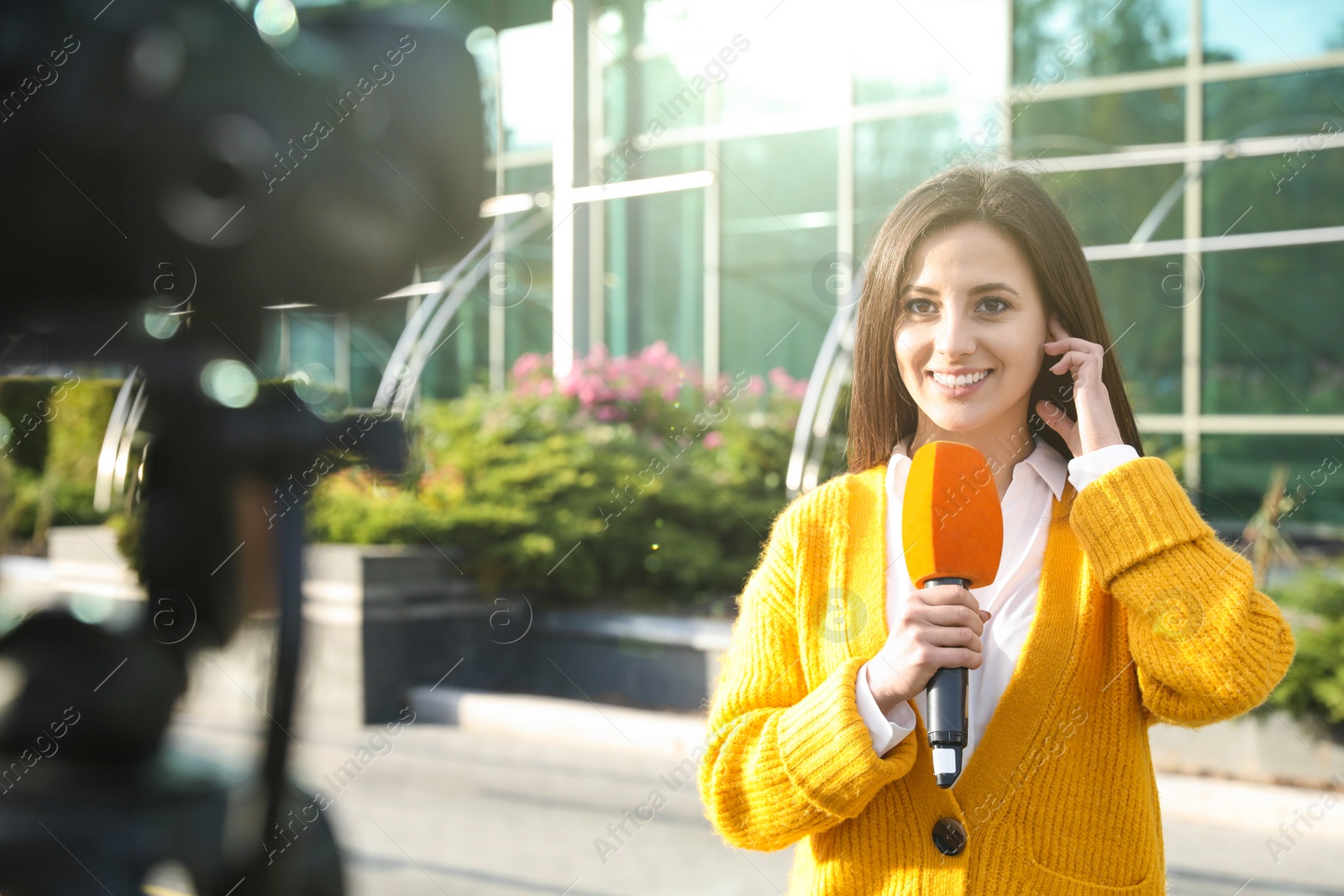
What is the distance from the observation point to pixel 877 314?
1433mm

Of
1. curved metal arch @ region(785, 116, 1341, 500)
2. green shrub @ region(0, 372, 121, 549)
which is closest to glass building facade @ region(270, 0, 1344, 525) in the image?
curved metal arch @ region(785, 116, 1341, 500)

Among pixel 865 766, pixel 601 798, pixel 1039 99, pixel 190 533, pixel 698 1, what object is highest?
pixel 698 1

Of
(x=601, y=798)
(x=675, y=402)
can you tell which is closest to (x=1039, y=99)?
(x=675, y=402)

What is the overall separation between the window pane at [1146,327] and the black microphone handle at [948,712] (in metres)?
9.54

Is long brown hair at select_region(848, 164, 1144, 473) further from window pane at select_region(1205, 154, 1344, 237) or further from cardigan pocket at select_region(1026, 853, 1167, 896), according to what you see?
window pane at select_region(1205, 154, 1344, 237)

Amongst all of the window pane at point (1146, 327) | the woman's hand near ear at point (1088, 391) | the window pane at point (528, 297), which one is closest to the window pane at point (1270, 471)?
the window pane at point (1146, 327)

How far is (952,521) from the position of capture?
1218 millimetres

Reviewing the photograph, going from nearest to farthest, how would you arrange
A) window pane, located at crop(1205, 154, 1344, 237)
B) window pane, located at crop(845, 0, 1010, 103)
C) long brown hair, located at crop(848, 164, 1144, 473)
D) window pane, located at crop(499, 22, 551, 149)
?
long brown hair, located at crop(848, 164, 1144, 473) → window pane, located at crop(1205, 154, 1344, 237) → window pane, located at crop(845, 0, 1010, 103) → window pane, located at crop(499, 22, 551, 149)

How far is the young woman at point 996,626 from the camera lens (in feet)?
4.10

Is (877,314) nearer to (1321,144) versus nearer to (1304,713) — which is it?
(1304,713)

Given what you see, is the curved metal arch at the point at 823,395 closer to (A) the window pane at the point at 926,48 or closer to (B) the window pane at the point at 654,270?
(A) the window pane at the point at 926,48

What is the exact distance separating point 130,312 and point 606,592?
23.6ft

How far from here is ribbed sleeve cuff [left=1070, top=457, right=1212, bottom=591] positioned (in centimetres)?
126

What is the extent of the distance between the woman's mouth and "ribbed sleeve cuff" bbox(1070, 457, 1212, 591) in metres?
0.16
